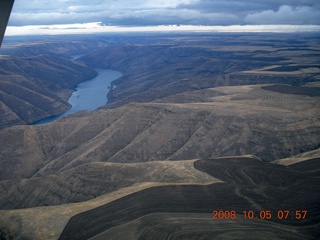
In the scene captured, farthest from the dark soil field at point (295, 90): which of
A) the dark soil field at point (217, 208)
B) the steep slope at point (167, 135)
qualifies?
the dark soil field at point (217, 208)

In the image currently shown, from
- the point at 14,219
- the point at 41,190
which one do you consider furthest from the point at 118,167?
the point at 14,219

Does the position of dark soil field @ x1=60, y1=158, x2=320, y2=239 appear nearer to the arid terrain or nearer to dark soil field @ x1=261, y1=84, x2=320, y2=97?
the arid terrain

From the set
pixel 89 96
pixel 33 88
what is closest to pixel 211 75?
pixel 89 96

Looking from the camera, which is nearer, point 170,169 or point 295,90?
point 170,169
